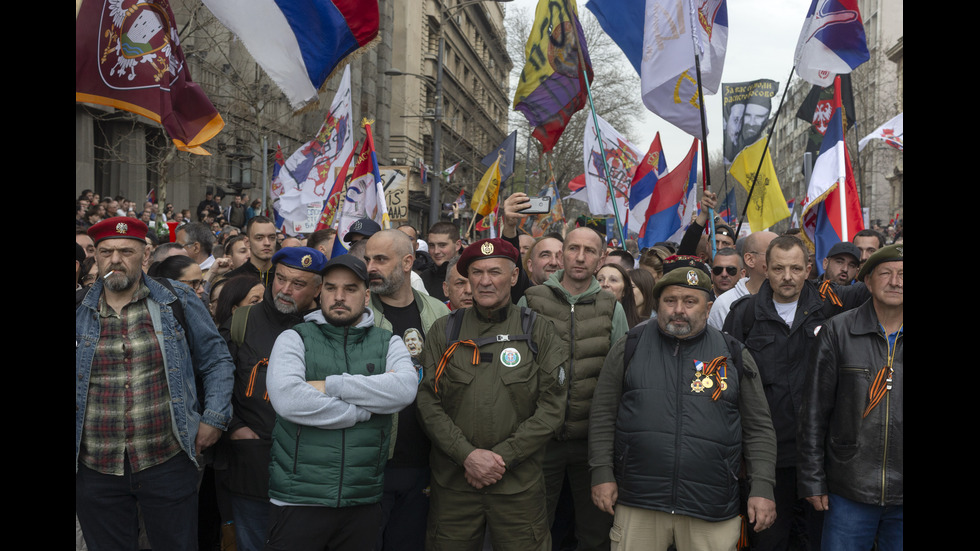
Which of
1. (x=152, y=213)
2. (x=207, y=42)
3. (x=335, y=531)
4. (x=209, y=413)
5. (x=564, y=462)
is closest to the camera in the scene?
(x=335, y=531)

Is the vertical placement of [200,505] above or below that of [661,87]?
below

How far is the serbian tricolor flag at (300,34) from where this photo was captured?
4.41m

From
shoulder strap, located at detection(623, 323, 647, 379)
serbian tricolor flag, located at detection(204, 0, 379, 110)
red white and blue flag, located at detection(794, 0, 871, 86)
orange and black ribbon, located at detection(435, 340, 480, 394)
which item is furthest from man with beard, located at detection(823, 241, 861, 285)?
serbian tricolor flag, located at detection(204, 0, 379, 110)

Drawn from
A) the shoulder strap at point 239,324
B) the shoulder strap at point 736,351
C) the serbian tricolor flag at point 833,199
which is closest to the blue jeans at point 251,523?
the shoulder strap at point 239,324

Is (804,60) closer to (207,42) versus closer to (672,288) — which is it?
(672,288)

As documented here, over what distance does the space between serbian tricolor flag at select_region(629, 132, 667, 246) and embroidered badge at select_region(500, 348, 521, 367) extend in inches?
274

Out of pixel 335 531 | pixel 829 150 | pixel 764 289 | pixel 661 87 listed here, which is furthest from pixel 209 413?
pixel 829 150

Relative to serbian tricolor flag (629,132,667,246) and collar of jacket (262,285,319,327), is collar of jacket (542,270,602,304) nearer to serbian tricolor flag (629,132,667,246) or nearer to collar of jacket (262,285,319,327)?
collar of jacket (262,285,319,327)

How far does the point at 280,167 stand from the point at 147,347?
565 cm

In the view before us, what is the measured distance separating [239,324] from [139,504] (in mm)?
1068

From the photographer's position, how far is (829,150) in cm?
796

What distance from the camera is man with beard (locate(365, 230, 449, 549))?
431 cm

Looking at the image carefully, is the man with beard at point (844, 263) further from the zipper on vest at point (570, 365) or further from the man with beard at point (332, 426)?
the man with beard at point (332, 426)

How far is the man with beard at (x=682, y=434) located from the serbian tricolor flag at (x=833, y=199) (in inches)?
162
